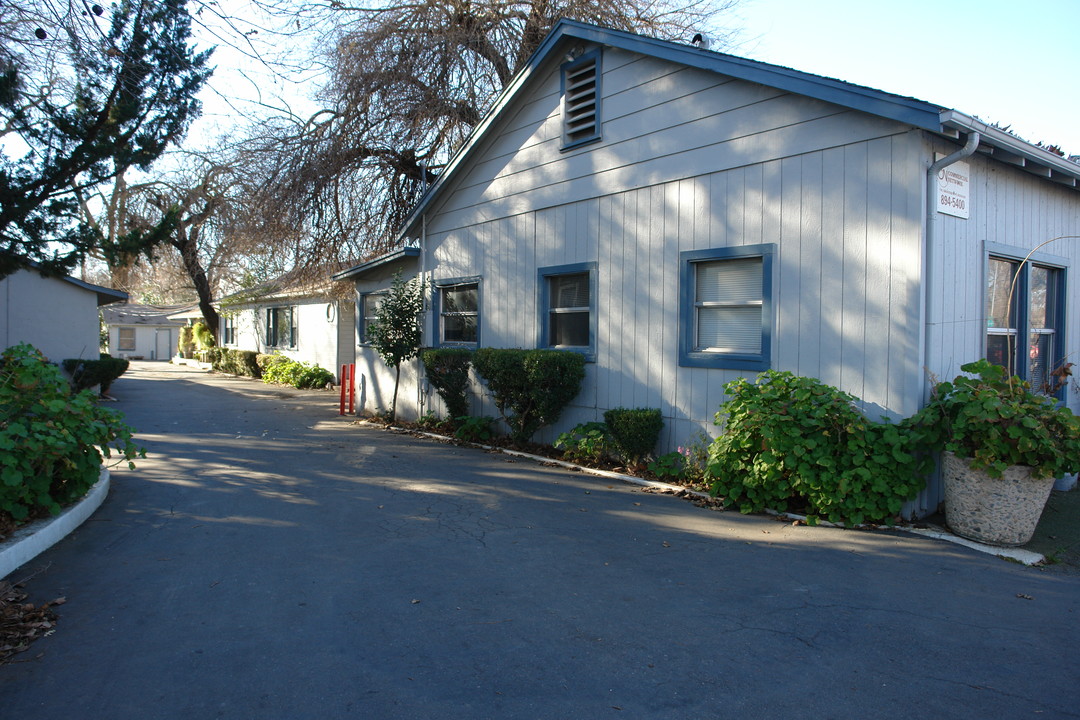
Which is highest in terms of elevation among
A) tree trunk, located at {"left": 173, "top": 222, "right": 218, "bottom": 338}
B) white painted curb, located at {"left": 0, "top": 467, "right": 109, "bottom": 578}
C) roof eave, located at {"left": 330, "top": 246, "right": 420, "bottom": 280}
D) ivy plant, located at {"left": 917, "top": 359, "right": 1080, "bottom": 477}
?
tree trunk, located at {"left": 173, "top": 222, "right": 218, "bottom": 338}

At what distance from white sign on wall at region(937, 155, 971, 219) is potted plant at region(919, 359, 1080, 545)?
60.7 inches

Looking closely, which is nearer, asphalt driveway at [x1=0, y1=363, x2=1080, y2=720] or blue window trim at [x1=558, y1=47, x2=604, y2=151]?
asphalt driveway at [x1=0, y1=363, x2=1080, y2=720]

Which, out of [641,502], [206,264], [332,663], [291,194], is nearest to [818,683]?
[332,663]

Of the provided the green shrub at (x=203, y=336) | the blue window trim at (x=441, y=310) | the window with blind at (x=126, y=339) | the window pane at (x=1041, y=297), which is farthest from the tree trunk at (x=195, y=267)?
the window pane at (x=1041, y=297)

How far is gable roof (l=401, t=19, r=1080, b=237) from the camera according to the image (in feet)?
20.2

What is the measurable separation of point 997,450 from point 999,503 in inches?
18.5

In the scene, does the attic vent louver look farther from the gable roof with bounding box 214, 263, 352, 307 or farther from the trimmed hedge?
the trimmed hedge

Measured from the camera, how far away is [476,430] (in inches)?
446

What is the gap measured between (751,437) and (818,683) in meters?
3.38

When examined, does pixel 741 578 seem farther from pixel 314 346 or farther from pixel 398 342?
pixel 314 346

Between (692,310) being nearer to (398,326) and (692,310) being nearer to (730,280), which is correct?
(730,280)

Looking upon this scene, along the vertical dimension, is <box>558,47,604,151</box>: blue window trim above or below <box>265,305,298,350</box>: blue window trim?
above

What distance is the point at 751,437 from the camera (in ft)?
22.3

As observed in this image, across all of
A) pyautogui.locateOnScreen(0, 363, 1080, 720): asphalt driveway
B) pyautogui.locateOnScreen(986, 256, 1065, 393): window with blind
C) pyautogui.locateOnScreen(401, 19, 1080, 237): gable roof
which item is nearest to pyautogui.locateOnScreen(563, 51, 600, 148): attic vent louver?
pyautogui.locateOnScreen(401, 19, 1080, 237): gable roof
